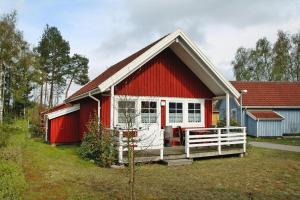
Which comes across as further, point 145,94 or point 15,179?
point 145,94

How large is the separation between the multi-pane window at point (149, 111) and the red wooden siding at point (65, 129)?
542 centimetres

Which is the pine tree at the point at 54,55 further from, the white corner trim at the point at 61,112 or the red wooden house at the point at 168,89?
the red wooden house at the point at 168,89

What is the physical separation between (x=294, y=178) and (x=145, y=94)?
26.1ft

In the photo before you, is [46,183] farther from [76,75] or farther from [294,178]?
[76,75]

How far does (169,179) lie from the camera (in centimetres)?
1139

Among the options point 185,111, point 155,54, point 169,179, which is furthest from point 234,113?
point 169,179

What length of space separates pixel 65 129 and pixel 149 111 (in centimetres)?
584

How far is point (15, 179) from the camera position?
9453mm

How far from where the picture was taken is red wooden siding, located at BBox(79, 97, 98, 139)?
1841cm

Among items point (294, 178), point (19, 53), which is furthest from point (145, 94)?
point (19, 53)

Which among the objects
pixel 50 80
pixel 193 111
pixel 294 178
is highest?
pixel 50 80

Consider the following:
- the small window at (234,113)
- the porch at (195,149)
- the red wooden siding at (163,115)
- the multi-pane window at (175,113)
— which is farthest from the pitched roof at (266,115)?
the red wooden siding at (163,115)

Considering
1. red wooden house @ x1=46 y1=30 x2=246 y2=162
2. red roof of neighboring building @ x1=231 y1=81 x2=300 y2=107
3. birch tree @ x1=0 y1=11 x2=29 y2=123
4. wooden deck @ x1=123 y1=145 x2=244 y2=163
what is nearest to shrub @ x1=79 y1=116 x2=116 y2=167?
wooden deck @ x1=123 y1=145 x2=244 y2=163

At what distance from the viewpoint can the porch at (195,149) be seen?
549 inches
